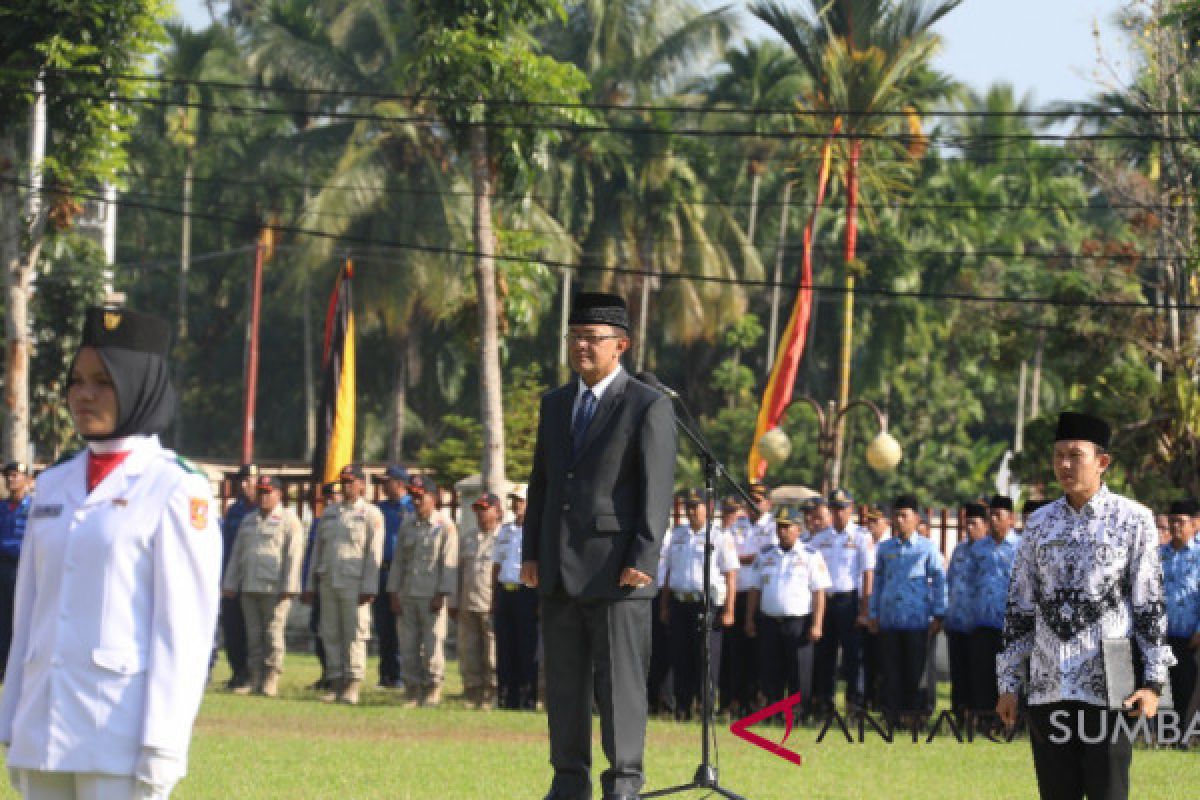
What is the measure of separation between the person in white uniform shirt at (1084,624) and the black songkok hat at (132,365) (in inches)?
145

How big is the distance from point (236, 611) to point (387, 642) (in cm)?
156

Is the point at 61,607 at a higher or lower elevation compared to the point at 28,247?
lower

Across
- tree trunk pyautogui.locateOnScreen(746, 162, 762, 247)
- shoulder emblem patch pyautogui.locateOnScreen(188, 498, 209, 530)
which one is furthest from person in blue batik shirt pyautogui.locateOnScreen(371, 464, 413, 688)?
tree trunk pyautogui.locateOnScreen(746, 162, 762, 247)

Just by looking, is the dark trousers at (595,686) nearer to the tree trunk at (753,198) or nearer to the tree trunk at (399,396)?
the tree trunk at (399,396)

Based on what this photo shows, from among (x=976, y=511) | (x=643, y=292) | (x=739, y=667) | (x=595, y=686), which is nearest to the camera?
(x=595, y=686)

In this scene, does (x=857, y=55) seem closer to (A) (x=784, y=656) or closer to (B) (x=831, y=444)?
(B) (x=831, y=444)

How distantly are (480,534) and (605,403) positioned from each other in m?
10.3

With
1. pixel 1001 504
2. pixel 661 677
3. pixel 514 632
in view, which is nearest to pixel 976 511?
pixel 1001 504

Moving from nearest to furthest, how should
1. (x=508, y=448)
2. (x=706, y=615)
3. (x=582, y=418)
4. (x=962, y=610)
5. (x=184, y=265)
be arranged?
(x=582, y=418) < (x=706, y=615) < (x=962, y=610) < (x=508, y=448) < (x=184, y=265)

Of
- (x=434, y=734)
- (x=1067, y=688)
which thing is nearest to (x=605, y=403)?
(x=1067, y=688)

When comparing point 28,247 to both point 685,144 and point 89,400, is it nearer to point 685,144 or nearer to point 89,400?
point 89,400

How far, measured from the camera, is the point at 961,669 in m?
17.8

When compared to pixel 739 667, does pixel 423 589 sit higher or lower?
higher

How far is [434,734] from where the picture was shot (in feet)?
51.3
